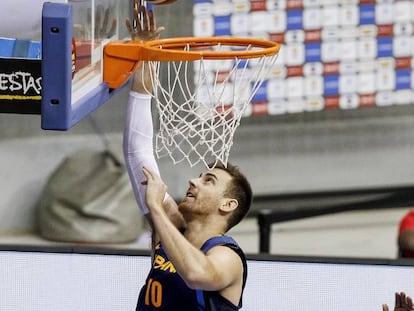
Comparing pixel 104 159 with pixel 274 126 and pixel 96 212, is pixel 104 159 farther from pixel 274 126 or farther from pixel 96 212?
pixel 274 126

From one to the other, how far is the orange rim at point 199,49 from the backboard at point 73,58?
0.57ft

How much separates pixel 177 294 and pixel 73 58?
94 centimetres

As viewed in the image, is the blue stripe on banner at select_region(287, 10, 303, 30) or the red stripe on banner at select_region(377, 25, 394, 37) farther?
the red stripe on banner at select_region(377, 25, 394, 37)

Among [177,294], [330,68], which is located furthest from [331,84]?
[177,294]

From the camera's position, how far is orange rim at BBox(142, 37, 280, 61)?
204 inches

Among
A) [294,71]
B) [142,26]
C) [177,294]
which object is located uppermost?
[142,26]

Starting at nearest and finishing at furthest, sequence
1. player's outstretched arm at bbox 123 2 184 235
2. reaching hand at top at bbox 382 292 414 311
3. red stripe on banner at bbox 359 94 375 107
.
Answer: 1. player's outstretched arm at bbox 123 2 184 235
2. reaching hand at top at bbox 382 292 414 311
3. red stripe on banner at bbox 359 94 375 107

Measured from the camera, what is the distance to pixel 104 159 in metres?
9.50

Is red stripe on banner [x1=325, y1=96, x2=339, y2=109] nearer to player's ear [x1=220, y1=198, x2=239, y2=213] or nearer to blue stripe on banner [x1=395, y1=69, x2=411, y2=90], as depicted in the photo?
blue stripe on banner [x1=395, y1=69, x2=411, y2=90]

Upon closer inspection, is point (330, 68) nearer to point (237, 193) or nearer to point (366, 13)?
point (366, 13)

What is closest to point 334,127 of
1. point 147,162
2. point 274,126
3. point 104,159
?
point 274,126

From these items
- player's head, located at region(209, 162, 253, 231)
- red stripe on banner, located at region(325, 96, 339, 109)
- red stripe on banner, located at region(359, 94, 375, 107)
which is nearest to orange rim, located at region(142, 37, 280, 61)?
player's head, located at region(209, 162, 253, 231)

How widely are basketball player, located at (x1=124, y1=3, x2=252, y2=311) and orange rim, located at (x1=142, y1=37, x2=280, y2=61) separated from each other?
14 cm

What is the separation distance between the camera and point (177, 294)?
16.9 ft
